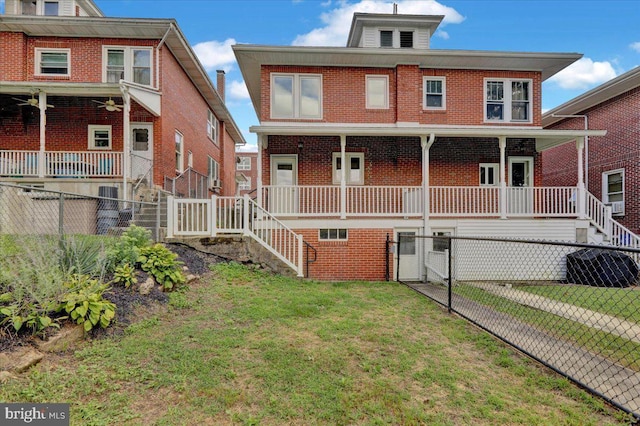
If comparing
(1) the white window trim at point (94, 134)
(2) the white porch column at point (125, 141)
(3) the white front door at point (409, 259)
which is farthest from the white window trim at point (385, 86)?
(1) the white window trim at point (94, 134)

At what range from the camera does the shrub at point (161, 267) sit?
585cm

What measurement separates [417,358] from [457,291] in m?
4.49

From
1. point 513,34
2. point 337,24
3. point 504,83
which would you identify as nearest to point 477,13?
point 513,34

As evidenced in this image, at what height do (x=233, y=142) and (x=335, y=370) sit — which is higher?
(x=233, y=142)

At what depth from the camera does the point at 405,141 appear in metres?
11.5

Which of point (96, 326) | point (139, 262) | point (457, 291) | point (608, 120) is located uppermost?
point (608, 120)

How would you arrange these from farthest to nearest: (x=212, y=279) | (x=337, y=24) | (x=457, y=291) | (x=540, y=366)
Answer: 1. (x=337, y=24)
2. (x=457, y=291)
3. (x=212, y=279)
4. (x=540, y=366)

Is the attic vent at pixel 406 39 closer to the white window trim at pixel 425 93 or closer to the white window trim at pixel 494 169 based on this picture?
the white window trim at pixel 425 93

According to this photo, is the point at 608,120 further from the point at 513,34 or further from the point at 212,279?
the point at 212,279

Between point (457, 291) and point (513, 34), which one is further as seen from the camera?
point (513, 34)

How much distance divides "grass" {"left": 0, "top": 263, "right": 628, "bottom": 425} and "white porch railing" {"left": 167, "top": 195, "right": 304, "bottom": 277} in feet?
10.5


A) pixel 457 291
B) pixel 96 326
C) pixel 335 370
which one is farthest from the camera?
pixel 457 291

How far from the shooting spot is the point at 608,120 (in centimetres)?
1352

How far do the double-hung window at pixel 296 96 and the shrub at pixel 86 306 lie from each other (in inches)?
332
